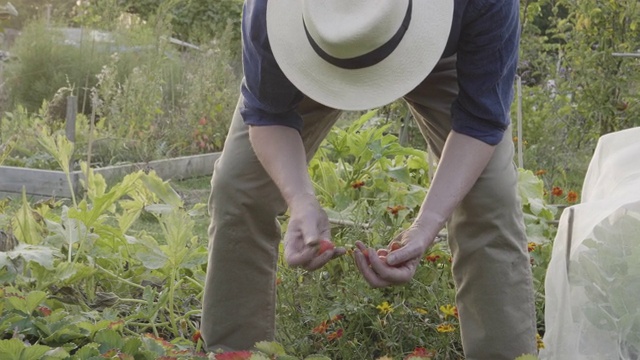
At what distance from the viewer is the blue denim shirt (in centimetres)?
237

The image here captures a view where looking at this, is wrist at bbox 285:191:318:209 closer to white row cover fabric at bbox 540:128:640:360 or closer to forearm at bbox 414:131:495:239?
forearm at bbox 414:131:495:239

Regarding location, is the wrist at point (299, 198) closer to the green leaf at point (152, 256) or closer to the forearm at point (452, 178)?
the forearm at point (452, 178)

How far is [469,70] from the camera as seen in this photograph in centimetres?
243

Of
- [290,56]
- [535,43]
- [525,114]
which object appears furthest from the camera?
[535,43]

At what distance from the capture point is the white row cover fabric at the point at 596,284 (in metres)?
2.68

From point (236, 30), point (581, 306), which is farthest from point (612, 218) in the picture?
point (236, 30)

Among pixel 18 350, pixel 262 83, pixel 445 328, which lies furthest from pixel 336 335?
pixel 18 350

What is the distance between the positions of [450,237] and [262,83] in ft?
2.22

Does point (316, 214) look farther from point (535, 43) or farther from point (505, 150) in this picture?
point (535, 43)

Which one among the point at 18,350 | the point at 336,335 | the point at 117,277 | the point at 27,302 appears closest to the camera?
the point at 18,350

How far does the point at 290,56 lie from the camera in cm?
227

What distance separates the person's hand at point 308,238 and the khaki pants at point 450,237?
37cm

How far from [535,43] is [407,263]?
5770mm

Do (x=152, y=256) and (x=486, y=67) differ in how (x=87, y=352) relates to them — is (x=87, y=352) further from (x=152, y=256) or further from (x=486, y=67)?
(x=152, y=256)
